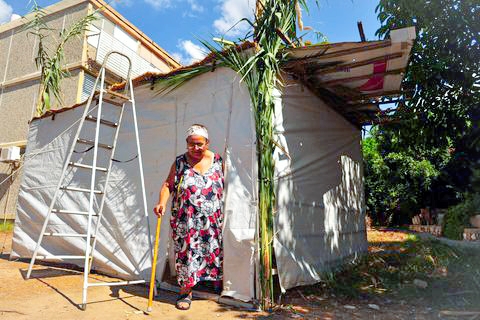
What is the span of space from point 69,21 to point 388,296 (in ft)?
42.8

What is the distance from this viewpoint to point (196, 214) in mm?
3330

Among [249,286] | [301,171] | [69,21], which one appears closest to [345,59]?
[301,171]

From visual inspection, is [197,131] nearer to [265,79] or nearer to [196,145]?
[196,145]

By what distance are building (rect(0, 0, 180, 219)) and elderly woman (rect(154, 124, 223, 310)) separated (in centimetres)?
960

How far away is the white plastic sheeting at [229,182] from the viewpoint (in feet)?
11.4

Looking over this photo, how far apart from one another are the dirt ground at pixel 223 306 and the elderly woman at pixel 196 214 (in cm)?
31

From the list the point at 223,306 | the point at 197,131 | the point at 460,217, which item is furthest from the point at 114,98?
the point at 460,217

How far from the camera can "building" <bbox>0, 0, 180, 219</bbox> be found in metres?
12.1

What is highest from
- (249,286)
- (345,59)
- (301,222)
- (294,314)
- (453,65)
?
(453,65)

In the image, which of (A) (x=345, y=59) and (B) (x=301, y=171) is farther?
(B) (x=301, y=171)

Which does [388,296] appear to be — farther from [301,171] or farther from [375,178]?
[375,178]

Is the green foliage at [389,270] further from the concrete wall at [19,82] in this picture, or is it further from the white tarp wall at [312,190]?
the concrete wall at [19,82]

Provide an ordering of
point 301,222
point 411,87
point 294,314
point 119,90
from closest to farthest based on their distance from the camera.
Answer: point 294,314 → point 301,222 → point 119,90 → point 411,87

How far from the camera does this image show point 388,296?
394cm
